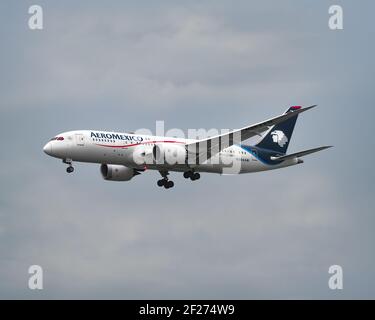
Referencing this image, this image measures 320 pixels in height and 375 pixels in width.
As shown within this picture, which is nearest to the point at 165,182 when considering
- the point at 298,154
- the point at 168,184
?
the point at 168,184

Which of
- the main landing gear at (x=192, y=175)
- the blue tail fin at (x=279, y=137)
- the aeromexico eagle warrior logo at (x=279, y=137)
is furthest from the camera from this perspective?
the aeromexico eagle warrior logo at (x=279, y=137)

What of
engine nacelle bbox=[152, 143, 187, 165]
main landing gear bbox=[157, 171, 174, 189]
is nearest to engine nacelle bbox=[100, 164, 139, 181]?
main landing gear bbox=[157, 171, 174, 189]

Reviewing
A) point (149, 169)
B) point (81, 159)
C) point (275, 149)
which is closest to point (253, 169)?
point (275, 149)

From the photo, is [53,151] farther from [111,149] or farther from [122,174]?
[122,174]

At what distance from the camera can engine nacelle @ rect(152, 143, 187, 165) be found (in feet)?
246

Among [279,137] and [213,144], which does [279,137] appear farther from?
[213,144]

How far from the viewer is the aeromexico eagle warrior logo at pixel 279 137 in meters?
85.2

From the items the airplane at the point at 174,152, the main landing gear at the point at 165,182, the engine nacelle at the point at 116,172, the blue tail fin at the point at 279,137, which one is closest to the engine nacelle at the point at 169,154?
the airplane at the point at 174,152

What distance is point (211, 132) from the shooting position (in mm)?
81062

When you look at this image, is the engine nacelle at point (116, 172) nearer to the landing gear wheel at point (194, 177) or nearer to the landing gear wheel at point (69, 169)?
the landing gear wheel at point (194, 177)

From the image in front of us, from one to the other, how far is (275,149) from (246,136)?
32.0 feet

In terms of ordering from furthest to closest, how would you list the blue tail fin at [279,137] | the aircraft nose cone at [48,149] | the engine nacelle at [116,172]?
the blue tail fin at [279,137] → the engine nacelle at [116,172] → the aircraft nose cone at [48,149]

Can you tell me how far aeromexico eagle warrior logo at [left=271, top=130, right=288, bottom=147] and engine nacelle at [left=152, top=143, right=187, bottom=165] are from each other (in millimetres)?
12126

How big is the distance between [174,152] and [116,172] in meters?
7.65
